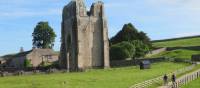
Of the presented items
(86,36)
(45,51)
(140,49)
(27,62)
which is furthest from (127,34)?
(86,36)

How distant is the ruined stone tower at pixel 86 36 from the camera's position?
9525 centimetres

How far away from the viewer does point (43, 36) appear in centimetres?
14175

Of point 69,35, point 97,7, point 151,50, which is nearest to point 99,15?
point 97,7

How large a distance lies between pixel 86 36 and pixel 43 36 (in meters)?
47.0

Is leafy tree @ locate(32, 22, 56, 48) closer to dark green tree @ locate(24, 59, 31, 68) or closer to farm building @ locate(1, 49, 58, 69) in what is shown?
farm building @ locate(1, 49, 58, 69)

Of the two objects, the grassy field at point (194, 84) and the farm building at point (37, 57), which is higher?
the farm building at point (37, 57)

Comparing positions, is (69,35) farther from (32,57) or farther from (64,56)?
(32,57)

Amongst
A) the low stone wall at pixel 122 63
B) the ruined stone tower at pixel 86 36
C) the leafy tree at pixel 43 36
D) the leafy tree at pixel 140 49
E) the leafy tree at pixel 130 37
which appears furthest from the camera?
the leafy tree at pixel 43 36

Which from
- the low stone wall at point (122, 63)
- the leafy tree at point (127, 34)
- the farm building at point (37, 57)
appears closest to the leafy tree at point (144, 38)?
the leafy tree at point (127, 34)

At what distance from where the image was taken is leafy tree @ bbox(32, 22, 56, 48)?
141125mm

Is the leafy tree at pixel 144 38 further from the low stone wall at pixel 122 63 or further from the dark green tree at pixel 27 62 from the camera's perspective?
the dark green tree at pixel 27 62

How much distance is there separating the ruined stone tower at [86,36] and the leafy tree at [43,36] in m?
Answer: 42.9

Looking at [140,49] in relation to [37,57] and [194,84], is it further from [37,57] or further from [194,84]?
[194,84]

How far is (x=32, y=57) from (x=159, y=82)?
3408 inches
